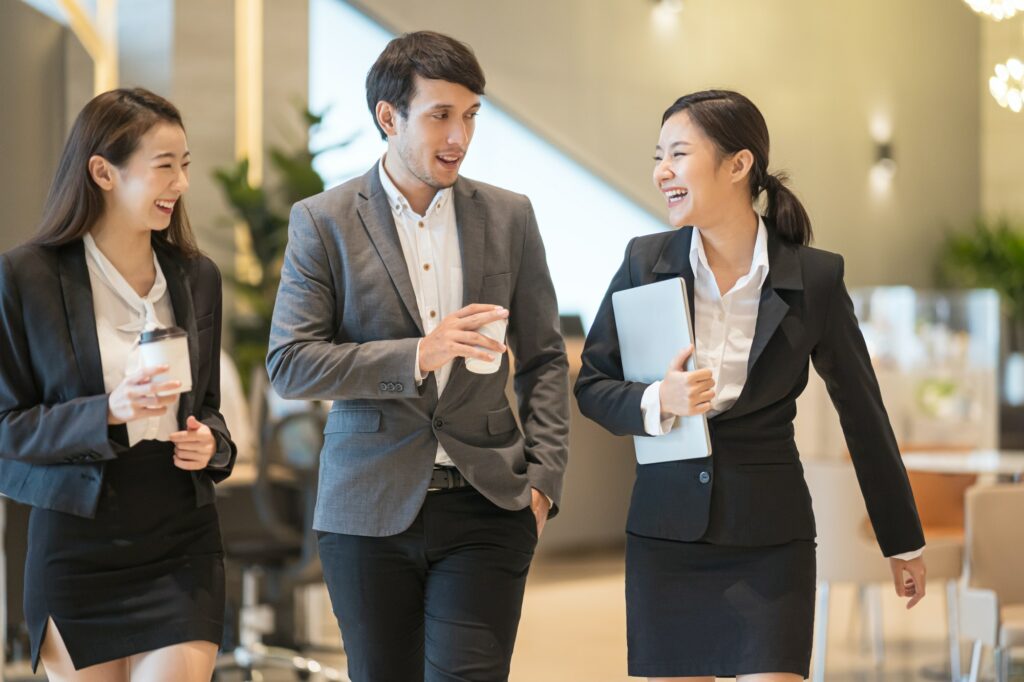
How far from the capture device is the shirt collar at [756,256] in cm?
256

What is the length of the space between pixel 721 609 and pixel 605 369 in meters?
0.55

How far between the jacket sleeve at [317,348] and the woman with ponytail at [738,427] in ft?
1.58

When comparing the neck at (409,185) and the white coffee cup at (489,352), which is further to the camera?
the neck at (409,185)

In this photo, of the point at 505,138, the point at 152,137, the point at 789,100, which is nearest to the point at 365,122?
the point at 505,138

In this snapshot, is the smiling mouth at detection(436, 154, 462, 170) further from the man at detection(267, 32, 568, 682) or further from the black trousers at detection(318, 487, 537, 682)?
the black trousers at detection(318, 487, 537, 682)

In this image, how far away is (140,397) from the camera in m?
2.25

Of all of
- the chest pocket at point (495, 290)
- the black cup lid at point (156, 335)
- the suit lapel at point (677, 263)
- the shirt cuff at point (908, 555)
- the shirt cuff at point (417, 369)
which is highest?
the suit lapel at point (677, 263)

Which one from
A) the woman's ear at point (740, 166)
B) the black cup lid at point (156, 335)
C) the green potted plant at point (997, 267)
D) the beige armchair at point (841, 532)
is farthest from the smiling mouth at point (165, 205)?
the green potted plant at point (997, 267)

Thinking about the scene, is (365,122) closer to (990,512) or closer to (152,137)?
(990,512)

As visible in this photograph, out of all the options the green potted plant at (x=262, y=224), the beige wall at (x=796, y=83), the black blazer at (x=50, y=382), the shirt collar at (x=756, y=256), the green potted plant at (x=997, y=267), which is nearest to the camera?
the black blazer at (x=50, y=382)

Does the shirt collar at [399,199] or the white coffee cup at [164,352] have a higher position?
the shirt collar at [399,199]

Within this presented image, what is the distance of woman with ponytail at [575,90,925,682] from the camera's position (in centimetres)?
248

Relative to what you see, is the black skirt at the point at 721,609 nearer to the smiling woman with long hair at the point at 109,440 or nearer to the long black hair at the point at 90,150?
the smiling woman with long hair at the point at 109,440

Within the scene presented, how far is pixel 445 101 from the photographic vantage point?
241cm
